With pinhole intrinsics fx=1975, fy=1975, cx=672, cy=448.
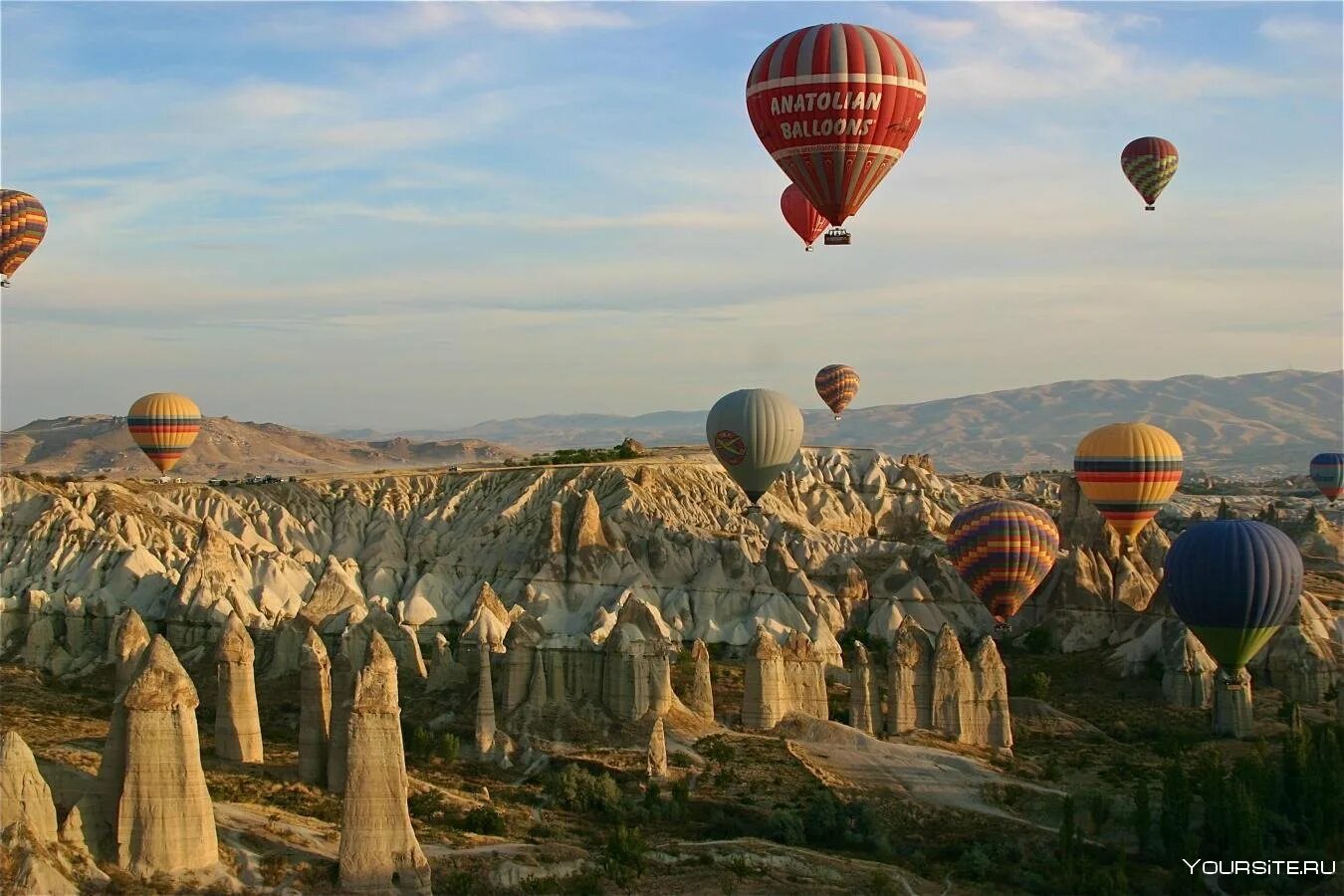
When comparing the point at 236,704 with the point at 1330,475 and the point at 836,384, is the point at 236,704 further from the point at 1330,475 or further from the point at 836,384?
the point at 1330,475

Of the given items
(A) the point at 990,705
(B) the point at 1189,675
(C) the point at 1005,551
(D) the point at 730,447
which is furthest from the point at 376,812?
(C) the point at 1005,551

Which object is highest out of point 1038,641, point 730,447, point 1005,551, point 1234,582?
point 730,447

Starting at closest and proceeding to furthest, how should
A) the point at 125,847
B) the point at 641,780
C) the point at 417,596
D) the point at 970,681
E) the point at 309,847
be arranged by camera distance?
the point at 125,847, the point at 309,847, the point at 641,780, the point at 970,681, the point at 417,596

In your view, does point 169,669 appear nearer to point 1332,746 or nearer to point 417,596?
point 1332,746

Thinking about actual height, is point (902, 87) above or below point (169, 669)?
above

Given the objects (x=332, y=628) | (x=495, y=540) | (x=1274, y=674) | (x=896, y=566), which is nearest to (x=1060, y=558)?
(x=896, y=566)

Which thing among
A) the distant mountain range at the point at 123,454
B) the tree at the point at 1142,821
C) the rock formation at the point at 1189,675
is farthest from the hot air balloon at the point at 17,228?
the distant mountain range at the point at 123,454
